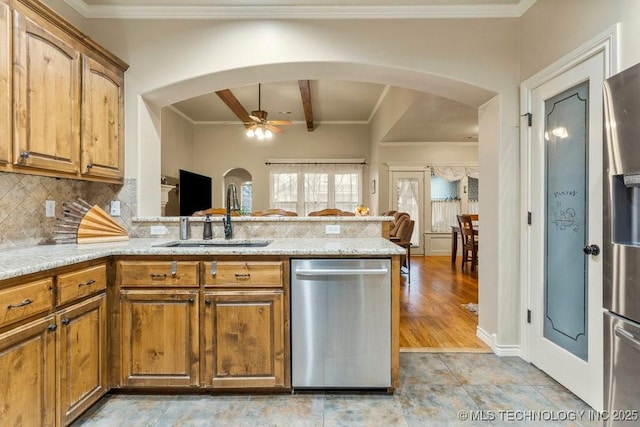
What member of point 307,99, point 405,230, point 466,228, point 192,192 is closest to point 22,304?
point 405,230

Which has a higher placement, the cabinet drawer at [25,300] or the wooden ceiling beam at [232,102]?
the wooden ceiling beam at [232,102]

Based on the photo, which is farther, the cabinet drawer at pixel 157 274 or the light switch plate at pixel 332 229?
the light switch plate at pixel 332 229

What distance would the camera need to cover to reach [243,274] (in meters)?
2.01

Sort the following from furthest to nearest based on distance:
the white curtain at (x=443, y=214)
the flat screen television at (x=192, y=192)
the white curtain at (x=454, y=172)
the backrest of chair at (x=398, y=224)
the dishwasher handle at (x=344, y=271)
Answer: the white curtain at (x=443, y=214) → the white curtain at (x=454, y=172) → the flat screen television at (x=192, y=192) → the backrest of chair at (x=398, y=224) → the dishwasher handle at (x=344, y=271)

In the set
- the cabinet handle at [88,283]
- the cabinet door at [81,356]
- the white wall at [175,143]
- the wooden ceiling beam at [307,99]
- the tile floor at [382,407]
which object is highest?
the wooden ceiling beam at [307,99]

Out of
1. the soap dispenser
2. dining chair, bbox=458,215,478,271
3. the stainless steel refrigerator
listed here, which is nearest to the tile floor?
the stainless steel refrigerator

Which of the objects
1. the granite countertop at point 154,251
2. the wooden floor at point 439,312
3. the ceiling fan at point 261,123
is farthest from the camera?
the ceiling fan at point 261,123

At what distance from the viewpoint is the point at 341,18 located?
267 cm

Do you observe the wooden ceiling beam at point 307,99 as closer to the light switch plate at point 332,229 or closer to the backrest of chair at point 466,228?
the light switch plate at point 332,229

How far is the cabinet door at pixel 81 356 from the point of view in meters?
1.66

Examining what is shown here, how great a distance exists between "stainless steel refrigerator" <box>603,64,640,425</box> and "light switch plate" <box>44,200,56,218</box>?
3226 mm

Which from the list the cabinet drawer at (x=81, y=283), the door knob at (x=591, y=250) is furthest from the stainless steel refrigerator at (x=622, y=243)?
the cabinet drawer at (x=81, y=283)

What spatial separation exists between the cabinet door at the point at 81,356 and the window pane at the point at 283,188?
6.09 meters

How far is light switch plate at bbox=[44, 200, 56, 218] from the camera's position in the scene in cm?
231
